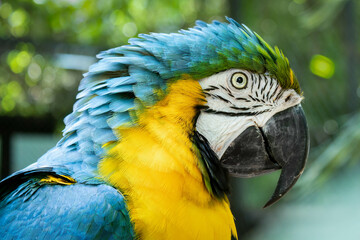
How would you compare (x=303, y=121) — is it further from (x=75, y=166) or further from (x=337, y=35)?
(x=337, y=35)

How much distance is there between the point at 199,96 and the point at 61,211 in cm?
63

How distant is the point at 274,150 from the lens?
1462 millimetres

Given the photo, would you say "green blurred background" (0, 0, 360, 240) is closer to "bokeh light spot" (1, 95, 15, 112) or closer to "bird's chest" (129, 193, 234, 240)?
"bokeh light spot" (1, 95, 15, 112)

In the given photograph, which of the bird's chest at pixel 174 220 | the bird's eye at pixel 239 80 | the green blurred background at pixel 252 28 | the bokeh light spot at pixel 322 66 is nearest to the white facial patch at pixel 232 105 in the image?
the bird's eye at pixel 239 80

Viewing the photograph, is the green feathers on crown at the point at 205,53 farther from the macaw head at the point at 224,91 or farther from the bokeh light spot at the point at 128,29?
the bokeh light spot at the point at 128,29

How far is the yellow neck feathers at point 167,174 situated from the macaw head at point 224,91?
5 cm

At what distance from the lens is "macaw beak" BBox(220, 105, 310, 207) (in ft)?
4.76

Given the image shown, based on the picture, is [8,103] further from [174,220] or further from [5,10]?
[174,220]

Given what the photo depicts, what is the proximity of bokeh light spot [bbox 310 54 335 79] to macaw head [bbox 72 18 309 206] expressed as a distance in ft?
9.93

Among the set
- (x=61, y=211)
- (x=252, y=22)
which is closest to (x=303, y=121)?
(x=61, y=211)

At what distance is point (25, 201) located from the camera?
1.24 m

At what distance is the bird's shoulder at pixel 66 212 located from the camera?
1.14 metres

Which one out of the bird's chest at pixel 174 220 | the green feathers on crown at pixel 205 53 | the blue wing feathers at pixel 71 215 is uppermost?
the green feathers on crown at pixel 205 53

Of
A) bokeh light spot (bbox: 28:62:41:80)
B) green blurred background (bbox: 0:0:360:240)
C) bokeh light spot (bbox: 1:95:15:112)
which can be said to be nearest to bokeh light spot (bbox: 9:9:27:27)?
green blurred background (bbox: 0:0:360:240)
